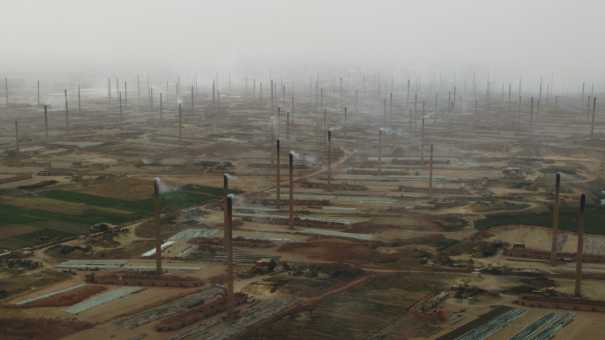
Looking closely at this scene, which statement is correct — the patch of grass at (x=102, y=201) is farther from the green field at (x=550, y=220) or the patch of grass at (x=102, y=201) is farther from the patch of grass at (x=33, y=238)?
the green field at (x=550, y=220)

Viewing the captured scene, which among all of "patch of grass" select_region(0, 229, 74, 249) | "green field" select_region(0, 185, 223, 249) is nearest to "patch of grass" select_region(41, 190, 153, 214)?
"green field" select_region(0, 185, 223, 249)

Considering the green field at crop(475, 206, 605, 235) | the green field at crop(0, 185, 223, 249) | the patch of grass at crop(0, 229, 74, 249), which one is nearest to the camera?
the patch of grass at crop(0, 229, 74, 249)

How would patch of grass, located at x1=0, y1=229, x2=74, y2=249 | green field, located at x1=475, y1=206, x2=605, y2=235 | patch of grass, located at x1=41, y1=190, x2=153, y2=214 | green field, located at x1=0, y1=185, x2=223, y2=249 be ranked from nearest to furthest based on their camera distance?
patch of grass, located at x1=0, y1=229, x2=74, y2=249 < green field, located at x1=0, y1=185, x2=223, y2=249 < green field, located at x1=475, y1=206, x2=605, y2=235 < patch of grass, located at x1=41, y1=190, x2=153, y2=214

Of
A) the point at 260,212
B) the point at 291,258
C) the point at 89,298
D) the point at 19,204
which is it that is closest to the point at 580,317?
the point at 291,258

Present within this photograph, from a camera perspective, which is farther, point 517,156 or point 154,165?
point 517,156

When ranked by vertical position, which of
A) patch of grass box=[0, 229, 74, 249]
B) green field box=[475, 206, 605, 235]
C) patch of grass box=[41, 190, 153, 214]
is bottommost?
patch of grass box=[0, 229, 74, 249]

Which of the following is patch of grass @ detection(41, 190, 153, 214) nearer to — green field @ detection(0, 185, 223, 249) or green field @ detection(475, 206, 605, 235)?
green field @ detection(0, 185, 223, 249)

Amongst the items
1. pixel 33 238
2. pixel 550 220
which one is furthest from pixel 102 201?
pixel 550 220

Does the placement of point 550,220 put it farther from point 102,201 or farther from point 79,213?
point 102,201

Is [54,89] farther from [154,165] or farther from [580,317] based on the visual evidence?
[580,317]
